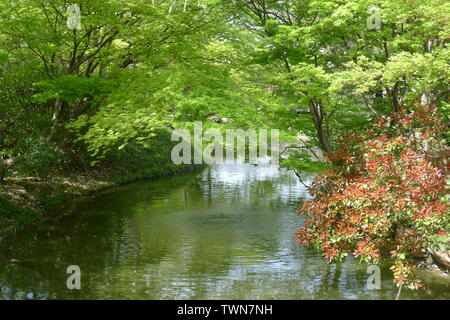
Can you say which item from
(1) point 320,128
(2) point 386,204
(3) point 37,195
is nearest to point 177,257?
(2) point 386,204

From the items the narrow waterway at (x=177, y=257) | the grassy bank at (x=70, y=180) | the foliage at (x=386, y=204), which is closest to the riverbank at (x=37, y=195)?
the grassy bank at (x=70, y=180)

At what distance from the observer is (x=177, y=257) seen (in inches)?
420

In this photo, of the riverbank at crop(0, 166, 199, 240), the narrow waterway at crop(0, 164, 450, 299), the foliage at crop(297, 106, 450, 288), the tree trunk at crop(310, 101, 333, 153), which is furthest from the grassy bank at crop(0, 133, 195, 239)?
the tree trunk at crop(310, 101, 333, 153)

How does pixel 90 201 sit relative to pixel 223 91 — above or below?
below

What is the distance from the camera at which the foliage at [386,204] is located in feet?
26.9

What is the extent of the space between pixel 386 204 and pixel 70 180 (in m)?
14.8

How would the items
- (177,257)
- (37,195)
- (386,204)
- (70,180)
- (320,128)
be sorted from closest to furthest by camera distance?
(386,204) < (177,257) < (320,128) < (37,195) < (70,180)

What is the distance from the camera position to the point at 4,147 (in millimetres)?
15406

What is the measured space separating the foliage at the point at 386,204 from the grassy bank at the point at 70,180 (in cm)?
822

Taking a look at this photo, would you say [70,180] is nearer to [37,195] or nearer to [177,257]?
[37,195]

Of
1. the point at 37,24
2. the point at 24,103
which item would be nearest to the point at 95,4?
the point at 37,24

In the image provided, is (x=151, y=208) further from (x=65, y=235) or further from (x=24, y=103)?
(x=24, y=103)
